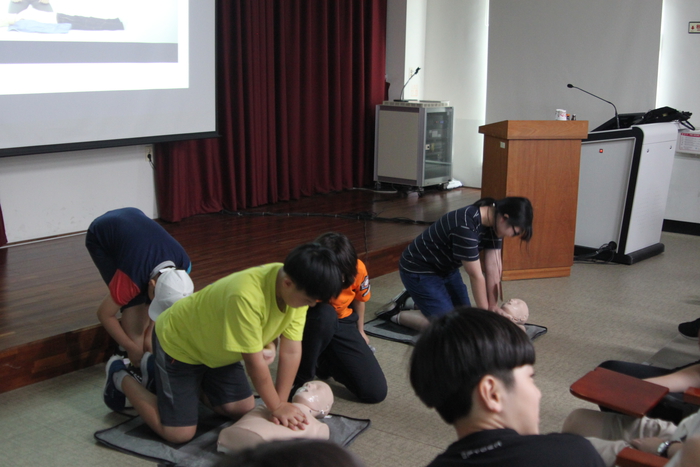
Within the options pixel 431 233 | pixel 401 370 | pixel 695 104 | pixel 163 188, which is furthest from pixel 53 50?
pixel 695 104

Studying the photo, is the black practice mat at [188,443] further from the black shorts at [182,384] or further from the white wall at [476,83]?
the white wall at [476,83]

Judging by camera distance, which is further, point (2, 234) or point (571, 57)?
point (571, 57)

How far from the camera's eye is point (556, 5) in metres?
5.84

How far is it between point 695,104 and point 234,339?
4.70 m

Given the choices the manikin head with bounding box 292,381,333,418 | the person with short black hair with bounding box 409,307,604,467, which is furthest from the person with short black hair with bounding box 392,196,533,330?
the person with short black hair with bounding box 409,307,604,467

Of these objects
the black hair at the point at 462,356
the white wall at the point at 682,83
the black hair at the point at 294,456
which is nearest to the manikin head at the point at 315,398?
the black hair at the point at 462,356

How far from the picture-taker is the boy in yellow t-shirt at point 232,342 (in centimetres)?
191

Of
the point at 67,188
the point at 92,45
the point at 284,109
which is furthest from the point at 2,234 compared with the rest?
the point at 284,109

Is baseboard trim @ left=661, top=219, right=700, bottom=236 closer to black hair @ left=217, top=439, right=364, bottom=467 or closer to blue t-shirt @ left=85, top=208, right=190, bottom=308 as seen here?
blue t-shirt @ left=85, top=208, right=190, bottom=308

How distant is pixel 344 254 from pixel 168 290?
69 centimetres

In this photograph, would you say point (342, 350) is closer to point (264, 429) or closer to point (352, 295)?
point (352, 295)

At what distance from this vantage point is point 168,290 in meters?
2.38

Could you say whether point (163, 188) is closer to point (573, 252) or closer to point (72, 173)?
Result: point (72, 173)

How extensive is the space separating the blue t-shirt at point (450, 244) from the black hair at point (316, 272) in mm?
1071
